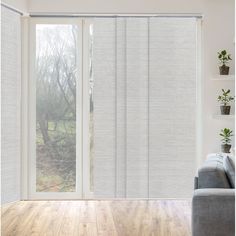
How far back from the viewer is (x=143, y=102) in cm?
572

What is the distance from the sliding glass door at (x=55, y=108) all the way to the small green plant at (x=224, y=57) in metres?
1.65

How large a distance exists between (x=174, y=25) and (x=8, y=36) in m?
1.94

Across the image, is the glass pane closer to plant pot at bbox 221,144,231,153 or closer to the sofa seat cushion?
plant pot at bbox 221,144,231,153

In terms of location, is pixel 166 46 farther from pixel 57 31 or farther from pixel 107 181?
pixel 107 181

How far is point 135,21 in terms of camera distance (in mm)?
5715

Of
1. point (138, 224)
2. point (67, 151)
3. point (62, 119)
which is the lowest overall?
point (138, 224)

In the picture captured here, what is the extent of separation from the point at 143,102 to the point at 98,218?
1546mm

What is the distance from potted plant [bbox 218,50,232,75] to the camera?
547 centimetres

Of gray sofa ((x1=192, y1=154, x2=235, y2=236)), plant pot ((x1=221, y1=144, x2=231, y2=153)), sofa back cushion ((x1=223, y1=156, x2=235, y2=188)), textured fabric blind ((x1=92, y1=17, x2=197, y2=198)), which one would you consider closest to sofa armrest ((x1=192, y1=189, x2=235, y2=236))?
gray sofa ((x1=192, y1=154, x2=235, y2=236))

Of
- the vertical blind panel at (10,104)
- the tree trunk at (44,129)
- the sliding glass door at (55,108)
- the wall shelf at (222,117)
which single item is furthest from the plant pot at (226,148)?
the vertical blind panel at (10,104)

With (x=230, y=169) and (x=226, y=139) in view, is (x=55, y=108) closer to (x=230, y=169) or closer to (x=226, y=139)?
(x=226, y=139)

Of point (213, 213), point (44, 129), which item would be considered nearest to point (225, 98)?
point (44, 129)

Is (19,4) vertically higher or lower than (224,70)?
higher

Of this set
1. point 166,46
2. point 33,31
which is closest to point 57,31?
point 33,31
